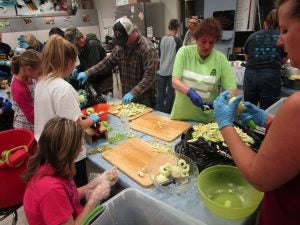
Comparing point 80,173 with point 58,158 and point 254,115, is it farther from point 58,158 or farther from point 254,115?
point 254,115

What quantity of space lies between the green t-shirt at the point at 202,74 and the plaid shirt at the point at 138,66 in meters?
0.51

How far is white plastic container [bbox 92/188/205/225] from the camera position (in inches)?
43.8

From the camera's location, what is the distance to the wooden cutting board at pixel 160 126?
1.94 meters

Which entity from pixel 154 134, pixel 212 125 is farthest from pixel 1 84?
pixel 212 125

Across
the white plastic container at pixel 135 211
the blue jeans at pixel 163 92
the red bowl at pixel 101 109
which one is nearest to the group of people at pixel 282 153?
the white plastic container at pixel 135 211

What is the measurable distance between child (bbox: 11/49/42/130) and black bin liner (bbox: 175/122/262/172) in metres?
1.56

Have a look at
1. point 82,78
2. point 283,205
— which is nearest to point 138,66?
point 82,78

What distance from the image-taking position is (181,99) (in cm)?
214

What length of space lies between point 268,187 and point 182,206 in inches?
23.5

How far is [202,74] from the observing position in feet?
6.63

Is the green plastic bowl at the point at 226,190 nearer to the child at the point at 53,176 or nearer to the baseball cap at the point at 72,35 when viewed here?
the child at the point at 53,176

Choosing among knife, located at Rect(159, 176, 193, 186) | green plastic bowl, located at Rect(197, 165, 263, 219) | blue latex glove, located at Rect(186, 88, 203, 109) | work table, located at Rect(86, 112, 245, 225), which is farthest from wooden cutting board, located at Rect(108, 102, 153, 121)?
green plastic bowl, located at Rect(197, 165, 263, 219)

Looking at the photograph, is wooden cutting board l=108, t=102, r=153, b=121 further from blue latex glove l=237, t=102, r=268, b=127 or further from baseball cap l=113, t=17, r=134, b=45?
blue latex glove l=237, t=102, r=268, b=127

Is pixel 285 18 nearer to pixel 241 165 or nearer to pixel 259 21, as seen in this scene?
pixel 241 165
